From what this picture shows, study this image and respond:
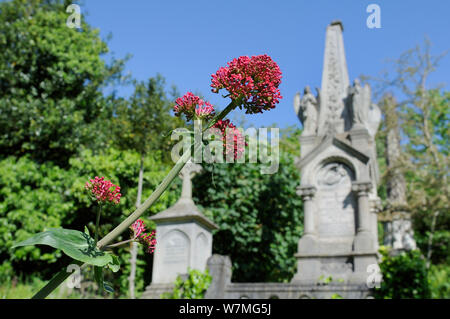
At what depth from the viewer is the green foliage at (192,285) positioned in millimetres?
9133

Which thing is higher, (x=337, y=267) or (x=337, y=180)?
(x=337, y=180)

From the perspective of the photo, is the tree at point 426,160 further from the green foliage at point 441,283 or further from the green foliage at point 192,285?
the green foliage at point 192,285

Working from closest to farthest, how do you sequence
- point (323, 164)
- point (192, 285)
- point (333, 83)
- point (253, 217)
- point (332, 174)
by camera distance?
point (192, 285) < point (332, 174) < point (323, 164) < point (333, 83) < point (253, 217)

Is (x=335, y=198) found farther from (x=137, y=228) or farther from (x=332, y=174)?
(x=137, y=228)

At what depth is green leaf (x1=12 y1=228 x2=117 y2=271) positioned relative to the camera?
31.0 inches

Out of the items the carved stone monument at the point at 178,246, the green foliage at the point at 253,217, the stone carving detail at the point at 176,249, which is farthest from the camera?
the green foliage at the point at 253,217

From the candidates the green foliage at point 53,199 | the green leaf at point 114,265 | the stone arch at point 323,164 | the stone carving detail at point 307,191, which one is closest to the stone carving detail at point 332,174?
the stone arch at point 323,164

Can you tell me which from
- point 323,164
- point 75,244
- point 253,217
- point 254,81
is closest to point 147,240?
point 75,244

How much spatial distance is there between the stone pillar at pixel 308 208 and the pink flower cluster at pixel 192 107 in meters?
10.8

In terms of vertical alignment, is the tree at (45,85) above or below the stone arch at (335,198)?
above

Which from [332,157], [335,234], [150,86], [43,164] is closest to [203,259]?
[335,234]

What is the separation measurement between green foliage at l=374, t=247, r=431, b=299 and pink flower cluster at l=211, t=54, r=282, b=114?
8139 mm

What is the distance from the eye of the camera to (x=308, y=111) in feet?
42.2

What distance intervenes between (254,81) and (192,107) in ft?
0.59
